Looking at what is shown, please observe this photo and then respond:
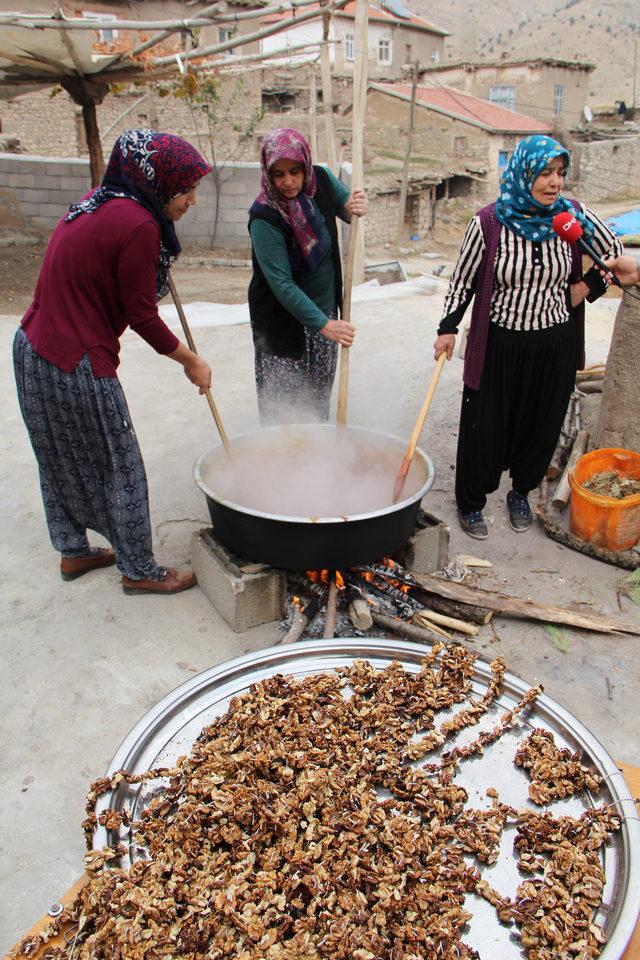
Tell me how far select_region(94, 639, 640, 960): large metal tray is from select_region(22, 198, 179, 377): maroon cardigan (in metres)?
1.30

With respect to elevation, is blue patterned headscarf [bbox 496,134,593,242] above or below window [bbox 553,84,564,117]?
below

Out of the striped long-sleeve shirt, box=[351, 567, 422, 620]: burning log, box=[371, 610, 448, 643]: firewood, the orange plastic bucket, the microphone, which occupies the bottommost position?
box=[371, 610, 448, 643]: firewood

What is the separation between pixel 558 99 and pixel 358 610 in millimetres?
35449

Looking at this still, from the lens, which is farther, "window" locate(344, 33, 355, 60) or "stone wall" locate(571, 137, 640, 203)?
"window" locate(344, 33, 355, 60)

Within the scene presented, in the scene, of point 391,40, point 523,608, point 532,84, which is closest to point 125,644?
point 523,608

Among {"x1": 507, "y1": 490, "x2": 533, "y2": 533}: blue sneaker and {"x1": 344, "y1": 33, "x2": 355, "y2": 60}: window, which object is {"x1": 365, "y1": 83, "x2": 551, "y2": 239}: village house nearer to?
{"x1": 344, "y1": 33, "x2": 355, "y2": 60}: window

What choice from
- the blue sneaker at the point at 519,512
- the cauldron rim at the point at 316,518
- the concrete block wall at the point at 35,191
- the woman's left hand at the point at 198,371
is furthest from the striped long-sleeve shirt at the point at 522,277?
the concrete block wall at the point at 35,191

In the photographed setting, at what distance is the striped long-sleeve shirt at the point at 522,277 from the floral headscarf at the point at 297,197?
0.70m

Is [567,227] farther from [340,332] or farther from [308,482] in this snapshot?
[308,482]

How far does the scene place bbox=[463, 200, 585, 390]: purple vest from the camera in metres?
3.00

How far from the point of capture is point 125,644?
9.50ft

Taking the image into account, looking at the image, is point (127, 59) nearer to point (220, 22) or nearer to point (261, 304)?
point (220, 22)

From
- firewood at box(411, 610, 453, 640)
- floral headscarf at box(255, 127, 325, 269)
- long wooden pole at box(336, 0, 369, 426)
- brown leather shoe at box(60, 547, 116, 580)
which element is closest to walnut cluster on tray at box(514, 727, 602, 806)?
firewood at box(411, 610, 453, 640)

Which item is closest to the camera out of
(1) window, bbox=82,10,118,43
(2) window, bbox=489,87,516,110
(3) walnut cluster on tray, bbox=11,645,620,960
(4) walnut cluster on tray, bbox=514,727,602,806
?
(3) walnut cluster on tray, bbox=11,645,620,960
